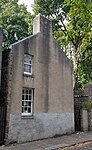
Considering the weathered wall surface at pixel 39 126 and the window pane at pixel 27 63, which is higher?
the window pane at pixel 27 63

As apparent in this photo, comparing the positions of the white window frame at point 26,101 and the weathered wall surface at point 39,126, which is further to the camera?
the white window frame at point 26,101

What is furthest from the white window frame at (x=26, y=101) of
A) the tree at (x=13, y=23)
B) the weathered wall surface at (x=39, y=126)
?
the tree at (x=13, y=23)

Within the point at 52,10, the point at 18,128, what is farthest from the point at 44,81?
the point at 52,10

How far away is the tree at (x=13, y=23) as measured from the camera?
85.0 ft

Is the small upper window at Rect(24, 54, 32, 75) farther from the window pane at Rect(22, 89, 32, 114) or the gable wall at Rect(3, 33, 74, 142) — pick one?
the window pane at Rect(22, 89, 32, 114)

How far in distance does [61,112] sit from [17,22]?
15234 millimetres

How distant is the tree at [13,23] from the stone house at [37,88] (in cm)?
999

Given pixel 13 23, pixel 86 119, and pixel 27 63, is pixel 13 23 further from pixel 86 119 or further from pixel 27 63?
pixel 86 119

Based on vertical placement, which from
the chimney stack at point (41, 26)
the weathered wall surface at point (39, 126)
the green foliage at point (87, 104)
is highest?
the chimney stack at point (41, 26)

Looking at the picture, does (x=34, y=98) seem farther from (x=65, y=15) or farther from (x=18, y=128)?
(x=65, y=15)

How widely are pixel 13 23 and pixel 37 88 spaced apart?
1472cm

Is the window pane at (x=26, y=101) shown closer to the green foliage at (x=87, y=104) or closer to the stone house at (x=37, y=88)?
the stone house at (x=37, y=88)

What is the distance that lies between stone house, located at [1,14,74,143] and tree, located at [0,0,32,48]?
393 inches

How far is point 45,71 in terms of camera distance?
15531 mm
